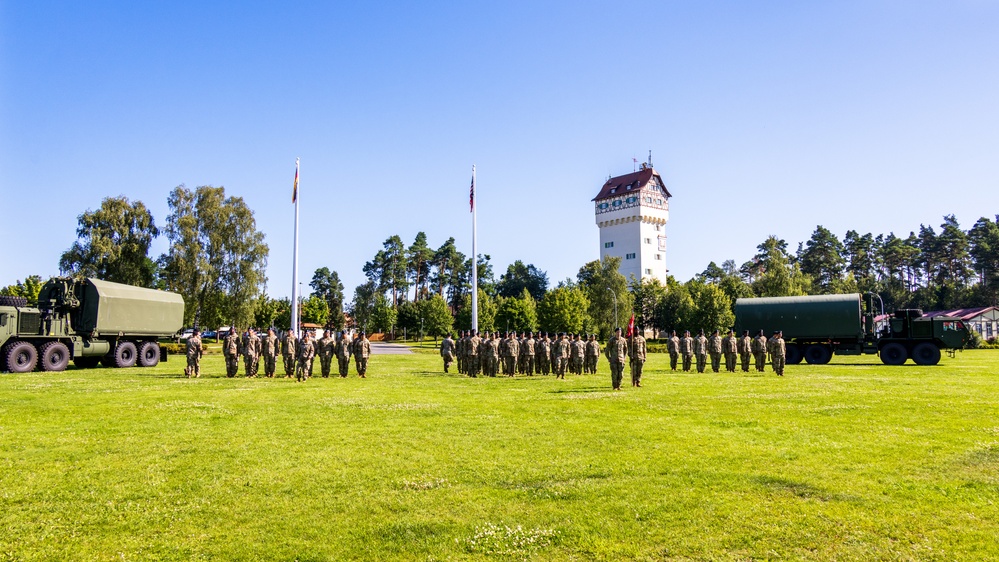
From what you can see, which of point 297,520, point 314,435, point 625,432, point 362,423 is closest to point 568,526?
point 297,520

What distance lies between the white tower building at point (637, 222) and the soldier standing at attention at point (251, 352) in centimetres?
7684

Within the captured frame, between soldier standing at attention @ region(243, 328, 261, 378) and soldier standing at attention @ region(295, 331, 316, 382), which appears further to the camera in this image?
soldier standing at attention @ region(243, 328, 261, 378)

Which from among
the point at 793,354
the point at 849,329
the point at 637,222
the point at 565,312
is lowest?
the point at 793,354

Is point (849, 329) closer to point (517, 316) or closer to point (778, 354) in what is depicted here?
point (778, 354)

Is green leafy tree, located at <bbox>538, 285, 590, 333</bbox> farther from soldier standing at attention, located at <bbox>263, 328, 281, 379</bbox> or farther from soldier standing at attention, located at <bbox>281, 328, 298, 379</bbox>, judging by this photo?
soldier standing at attention, located at <bbox>263, 328, 281, 379</bbox>

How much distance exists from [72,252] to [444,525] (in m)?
56.5

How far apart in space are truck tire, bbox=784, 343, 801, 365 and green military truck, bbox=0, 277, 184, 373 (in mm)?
31893

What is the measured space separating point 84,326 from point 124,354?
2539 millimetres

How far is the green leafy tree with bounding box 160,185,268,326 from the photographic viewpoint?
52.6 m

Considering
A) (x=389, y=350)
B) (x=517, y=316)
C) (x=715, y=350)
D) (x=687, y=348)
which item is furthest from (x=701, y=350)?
(x=517, y=316)

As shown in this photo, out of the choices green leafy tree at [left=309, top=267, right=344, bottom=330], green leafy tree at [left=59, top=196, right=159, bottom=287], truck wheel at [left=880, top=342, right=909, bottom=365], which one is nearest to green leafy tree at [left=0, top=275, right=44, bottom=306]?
green leafy tree at [left=59, top=196, right=159, bottom=287]

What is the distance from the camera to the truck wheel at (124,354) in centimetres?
2867

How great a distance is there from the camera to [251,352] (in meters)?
25.4

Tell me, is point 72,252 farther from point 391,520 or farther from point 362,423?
point 391,520
